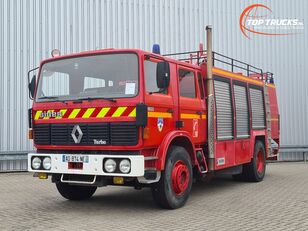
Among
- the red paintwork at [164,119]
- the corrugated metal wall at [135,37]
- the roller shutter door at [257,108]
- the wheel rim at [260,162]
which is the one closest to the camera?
the red paintwork at [164,119]

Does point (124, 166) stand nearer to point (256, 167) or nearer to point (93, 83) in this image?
point (93, 83)

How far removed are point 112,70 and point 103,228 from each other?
2311 millimetres

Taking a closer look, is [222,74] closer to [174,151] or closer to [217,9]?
[174,151]

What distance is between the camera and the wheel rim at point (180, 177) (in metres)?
6.44

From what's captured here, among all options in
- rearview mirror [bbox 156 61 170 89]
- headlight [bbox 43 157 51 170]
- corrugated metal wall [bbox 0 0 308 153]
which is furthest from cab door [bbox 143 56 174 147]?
corrugated metal wall [bbox 0 0 308 153]

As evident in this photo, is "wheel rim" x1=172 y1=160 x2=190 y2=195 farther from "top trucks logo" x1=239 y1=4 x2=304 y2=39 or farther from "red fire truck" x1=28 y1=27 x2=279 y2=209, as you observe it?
"top trucks logo" x1=239 y1=4 x2=304 y2=39

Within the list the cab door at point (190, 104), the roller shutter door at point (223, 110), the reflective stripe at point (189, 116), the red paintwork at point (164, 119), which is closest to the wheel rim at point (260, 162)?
the roller shutter door at point (223, 110)

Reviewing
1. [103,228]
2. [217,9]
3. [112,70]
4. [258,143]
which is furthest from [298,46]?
[103,228]

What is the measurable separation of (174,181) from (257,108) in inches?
164

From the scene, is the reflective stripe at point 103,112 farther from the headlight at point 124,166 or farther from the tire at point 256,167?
the tire at point 256,167

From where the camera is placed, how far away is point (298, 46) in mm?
15680

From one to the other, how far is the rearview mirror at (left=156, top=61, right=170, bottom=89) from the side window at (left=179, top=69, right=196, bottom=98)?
0.89 m

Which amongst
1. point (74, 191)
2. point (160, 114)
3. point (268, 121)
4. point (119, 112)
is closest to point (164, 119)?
point (160, 114)

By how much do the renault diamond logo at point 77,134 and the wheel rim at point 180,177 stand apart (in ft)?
5.09
